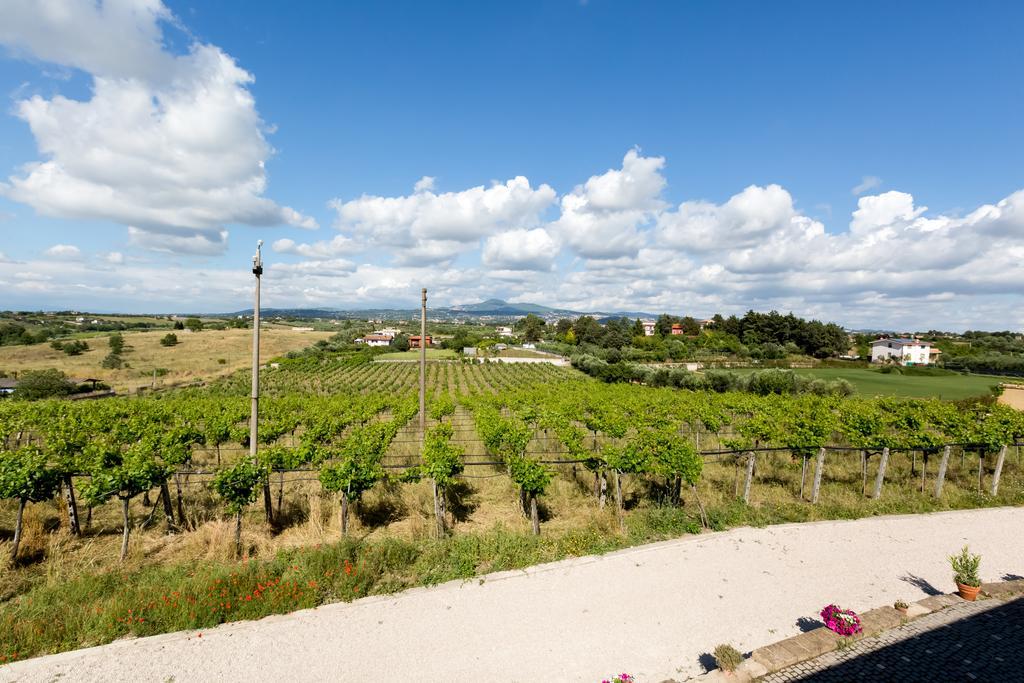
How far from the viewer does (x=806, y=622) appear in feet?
22.4

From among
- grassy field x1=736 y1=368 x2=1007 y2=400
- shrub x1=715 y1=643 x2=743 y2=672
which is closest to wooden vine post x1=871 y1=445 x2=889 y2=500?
shrub x1=715 y1=643 x2=743 y2=672

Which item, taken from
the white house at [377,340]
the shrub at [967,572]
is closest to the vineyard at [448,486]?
the shrub at [967,572]

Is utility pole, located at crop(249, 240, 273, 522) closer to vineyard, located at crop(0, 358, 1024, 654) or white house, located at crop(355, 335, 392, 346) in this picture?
vineyard, located at crop(0, 358, 1024, 654)

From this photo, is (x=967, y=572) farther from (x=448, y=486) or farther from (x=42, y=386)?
(x=42, y=386)

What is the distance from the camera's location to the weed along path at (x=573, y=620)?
5734mm

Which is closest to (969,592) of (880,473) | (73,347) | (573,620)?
(880,473)

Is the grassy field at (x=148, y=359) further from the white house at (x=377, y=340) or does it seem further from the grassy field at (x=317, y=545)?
the grassy field at (x=317, y=545)

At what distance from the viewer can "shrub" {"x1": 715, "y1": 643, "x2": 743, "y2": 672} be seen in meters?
5.48

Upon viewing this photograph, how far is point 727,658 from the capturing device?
18.2 feet

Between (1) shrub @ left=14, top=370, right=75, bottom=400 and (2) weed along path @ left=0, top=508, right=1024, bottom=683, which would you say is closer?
(2) weed along path @ left=0, top=508, right=1024, bottom=683

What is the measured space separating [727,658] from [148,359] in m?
95.8

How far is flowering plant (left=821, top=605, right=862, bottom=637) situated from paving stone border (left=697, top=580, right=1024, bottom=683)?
105 mm

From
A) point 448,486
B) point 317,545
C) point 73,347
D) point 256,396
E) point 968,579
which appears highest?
point 256,396

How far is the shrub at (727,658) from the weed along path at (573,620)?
406 millimetres
